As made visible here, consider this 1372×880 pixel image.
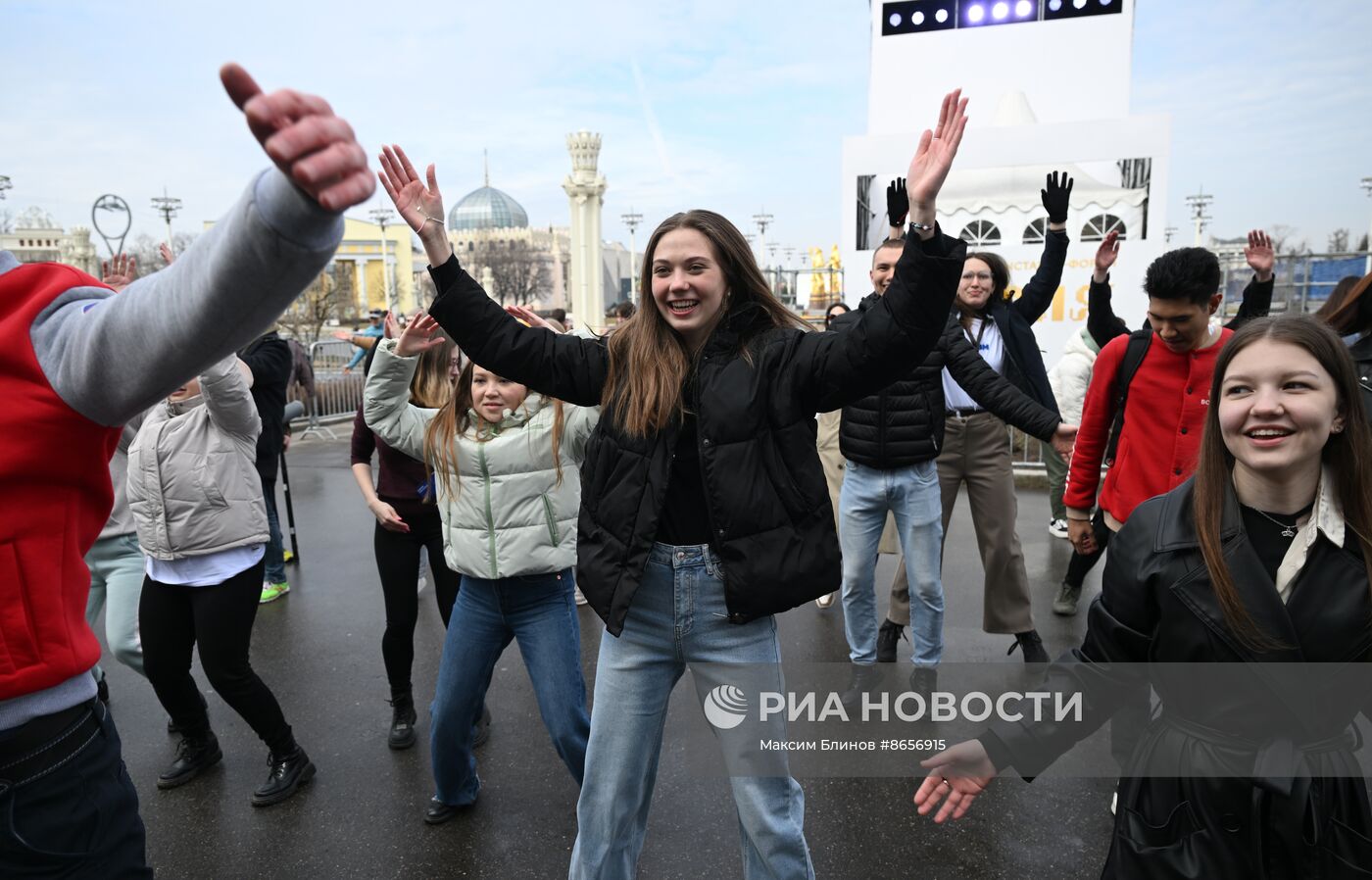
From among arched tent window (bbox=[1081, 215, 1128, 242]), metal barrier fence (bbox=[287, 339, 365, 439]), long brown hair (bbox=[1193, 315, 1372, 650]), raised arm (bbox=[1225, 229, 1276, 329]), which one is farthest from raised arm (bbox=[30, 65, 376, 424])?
metal barrier fence (bbox=[287, 339, 365, 439])

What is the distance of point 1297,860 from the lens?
162cm

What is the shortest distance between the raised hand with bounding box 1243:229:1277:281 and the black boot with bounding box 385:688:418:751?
4749mm

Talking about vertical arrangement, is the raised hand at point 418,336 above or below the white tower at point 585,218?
below

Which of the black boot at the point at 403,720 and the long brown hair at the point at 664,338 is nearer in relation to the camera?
the long brown hair at the point at 664,338

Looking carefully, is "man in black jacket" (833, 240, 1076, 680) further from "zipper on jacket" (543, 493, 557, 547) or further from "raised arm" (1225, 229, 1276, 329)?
"zipper on jacket" (543, 493, 557, 547)

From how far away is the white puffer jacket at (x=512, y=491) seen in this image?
10.2 ft

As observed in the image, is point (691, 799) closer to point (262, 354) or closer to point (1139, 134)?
point (262, 354)

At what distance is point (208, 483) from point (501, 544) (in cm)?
131

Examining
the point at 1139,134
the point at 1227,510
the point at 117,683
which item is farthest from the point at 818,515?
the point at 1139,134

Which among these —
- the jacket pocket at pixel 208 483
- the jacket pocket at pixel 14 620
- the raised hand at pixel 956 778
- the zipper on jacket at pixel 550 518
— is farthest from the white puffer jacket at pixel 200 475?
the raised hand at pixel 956 778

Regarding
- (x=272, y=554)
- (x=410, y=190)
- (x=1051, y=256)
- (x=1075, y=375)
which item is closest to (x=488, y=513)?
(x=410, y=190)

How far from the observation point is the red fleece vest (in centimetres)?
124

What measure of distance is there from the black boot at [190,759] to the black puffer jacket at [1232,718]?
3405 mm

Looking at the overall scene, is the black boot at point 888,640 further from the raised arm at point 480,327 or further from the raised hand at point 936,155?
the raised hand at point 936,155
